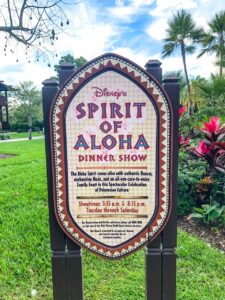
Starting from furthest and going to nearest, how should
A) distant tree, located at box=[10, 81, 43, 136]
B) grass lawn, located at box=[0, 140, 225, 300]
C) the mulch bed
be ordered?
distant tree, located at box=[10, 81, 43, 136] < the mulch bed < grass lawn, located at box=[0, 140, 225, 300]

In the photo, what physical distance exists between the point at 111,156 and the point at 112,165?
0.16 ft

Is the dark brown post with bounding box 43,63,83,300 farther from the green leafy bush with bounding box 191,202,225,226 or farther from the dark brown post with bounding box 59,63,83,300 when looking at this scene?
the green leafy bush with bounding box 191,202,225,226

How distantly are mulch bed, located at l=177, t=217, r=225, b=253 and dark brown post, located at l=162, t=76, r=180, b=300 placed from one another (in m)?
1.37

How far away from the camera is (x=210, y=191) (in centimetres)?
332

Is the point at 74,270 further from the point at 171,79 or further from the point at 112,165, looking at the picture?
the point at 171,79

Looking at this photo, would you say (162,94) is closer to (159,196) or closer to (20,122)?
(159,196)

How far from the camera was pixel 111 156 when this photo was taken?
4.50 feet

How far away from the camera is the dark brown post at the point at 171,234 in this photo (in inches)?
52.8

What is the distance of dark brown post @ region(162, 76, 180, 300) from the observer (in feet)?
4.40

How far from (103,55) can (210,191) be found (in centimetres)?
261

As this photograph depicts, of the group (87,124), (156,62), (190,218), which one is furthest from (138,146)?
(190,218)

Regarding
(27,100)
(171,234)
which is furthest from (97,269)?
(27,100)

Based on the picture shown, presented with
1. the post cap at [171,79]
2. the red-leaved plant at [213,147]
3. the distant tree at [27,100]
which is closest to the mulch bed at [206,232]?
the red-leaved plant at [213,147]

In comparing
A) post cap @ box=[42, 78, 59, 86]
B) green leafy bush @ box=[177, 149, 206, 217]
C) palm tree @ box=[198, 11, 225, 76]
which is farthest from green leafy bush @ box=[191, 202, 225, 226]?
palm tree @ box=[198, 11, 225, 76]
